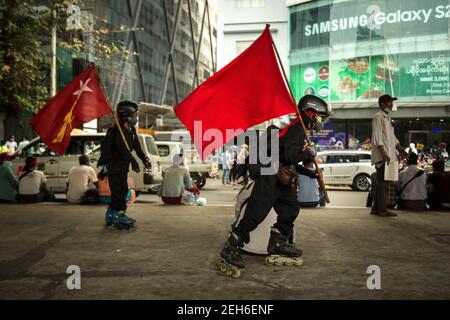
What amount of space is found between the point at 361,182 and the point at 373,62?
2180cm

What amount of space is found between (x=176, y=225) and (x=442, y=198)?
5.49 meters

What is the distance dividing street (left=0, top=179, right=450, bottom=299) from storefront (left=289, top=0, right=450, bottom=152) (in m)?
30.7

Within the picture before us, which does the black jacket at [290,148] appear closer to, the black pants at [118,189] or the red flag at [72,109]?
the black pants at [118,189]

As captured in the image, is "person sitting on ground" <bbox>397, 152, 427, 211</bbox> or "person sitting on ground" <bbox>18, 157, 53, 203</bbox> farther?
"person sitting on ground" <bbox>18, 157, 53, 203</bbox>

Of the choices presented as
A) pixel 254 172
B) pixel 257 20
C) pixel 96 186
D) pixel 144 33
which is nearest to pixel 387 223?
pixel 254 172

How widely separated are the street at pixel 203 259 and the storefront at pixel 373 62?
3073cm

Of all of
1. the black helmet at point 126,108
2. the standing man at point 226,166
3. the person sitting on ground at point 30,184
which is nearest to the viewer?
the black helmet at point 126,108

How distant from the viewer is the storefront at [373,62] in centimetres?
3588

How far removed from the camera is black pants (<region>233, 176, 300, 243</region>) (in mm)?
4586

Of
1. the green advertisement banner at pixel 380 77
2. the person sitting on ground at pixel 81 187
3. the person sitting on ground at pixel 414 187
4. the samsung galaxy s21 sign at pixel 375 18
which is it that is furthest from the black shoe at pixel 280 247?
the samsung galaxy s21 sign at pixel 375 18

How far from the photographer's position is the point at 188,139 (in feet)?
69.8

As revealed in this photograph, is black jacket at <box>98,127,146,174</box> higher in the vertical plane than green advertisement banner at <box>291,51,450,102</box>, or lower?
lower

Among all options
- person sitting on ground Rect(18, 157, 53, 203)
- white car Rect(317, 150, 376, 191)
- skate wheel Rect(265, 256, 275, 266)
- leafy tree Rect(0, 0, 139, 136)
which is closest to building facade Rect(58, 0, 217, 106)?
leafy tree Rect(0, 0, 139, 136)

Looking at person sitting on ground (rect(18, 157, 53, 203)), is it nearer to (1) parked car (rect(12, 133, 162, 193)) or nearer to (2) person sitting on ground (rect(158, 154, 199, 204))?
(1) parked car (rect(12, 133, 162, 193))
